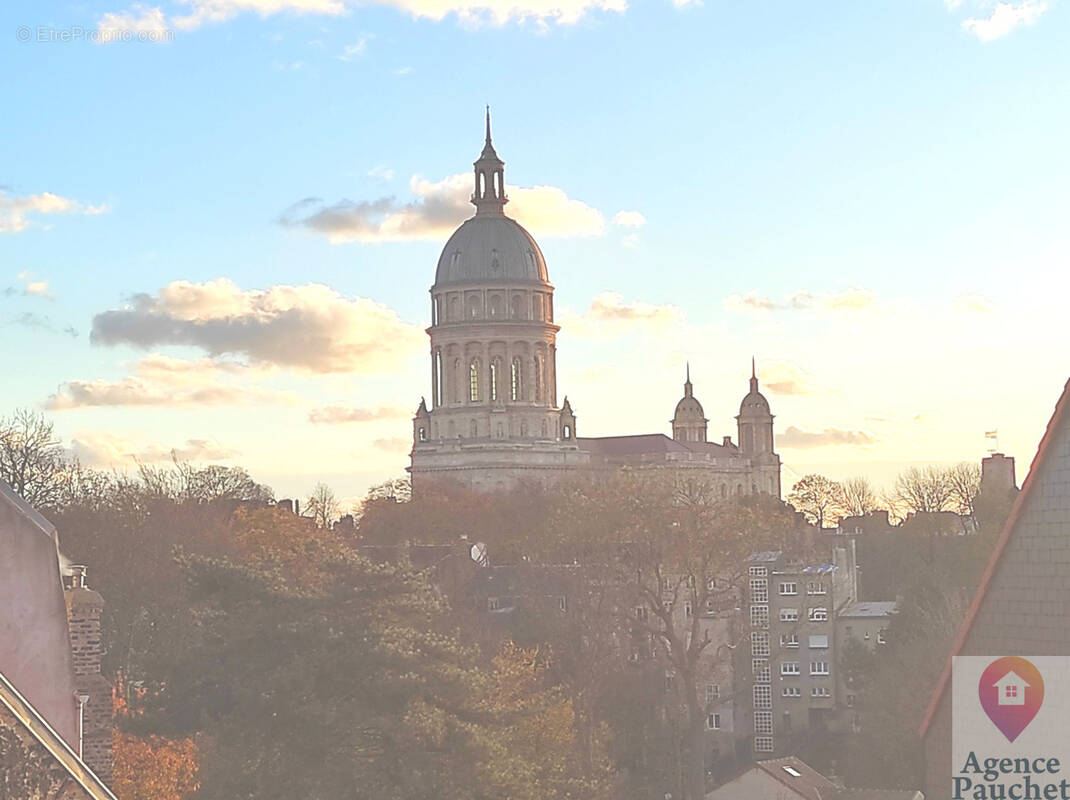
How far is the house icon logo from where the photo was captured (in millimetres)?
9281

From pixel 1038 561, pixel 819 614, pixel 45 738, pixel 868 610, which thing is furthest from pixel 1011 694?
pixel 868 610

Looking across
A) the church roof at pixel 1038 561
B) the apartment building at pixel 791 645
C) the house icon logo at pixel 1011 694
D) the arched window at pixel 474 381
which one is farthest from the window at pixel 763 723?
the arched window at pixel 474 381

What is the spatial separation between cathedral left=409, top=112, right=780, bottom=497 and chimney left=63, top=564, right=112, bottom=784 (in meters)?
116

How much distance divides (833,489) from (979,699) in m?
123

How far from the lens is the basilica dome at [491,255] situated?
5433 inches

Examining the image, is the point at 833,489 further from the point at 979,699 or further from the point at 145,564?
the point at 979,699

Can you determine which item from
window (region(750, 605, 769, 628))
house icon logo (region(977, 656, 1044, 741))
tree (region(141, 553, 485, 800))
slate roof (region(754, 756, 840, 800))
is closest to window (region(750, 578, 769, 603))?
window (region(750, 605, 769, 628))

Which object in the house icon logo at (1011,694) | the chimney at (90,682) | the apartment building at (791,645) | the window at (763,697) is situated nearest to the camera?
the house icon logo at (1011,694)

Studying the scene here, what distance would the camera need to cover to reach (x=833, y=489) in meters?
131

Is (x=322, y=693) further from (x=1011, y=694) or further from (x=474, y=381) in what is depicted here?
(x=474, y=381)

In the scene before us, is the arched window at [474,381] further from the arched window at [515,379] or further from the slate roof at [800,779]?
the slate roof at [800,779]

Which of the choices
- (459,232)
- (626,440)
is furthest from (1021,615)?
(626,440)

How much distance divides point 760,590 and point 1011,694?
190 feet

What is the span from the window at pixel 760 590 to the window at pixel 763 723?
180 inches
